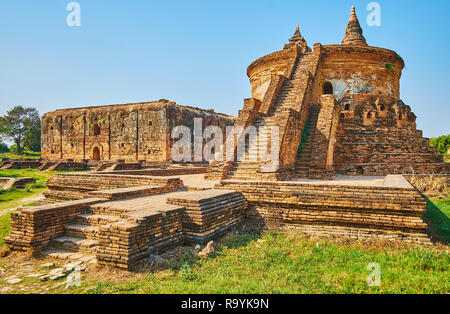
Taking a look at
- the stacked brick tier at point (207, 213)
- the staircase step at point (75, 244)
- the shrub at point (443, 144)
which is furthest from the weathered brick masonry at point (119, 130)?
the shrub at point (443, 144)

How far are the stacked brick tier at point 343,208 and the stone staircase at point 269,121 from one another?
73.5 inches

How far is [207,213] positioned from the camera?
4.57m

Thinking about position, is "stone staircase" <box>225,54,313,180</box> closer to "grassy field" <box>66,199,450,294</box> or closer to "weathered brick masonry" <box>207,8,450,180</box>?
"weathered brick masonry" <box>207,8,450,180</box>

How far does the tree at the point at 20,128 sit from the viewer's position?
39.8 m

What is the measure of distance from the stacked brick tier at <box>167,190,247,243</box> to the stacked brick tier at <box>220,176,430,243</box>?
1.88 feet

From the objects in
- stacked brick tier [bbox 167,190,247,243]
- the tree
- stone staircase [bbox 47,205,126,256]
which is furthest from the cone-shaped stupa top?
the tree

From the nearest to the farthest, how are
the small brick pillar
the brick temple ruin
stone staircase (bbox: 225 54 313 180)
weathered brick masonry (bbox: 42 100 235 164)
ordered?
1. the brick temple ruin
2. stone staircase (bbox: 225 54 313 180)
3. the small brick pillar
4. weathered brick masonry (bbox: 42 100 235 164)

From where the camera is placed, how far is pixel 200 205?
15.0 feet

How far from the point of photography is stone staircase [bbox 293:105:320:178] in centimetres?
812

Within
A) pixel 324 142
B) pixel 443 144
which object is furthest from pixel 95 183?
pixel 443 144

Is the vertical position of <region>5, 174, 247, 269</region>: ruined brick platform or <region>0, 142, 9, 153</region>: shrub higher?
<region>0, 142, 9, 153</region>: shrub

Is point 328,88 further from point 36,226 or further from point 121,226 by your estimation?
point 36,226
